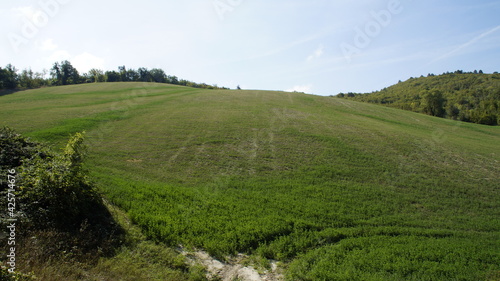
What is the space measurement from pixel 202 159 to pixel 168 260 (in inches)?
438

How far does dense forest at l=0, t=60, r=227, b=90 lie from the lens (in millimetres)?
72781

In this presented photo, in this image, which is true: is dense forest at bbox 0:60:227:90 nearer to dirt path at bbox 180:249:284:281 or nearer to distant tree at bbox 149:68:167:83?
distant tree at bbox 149:68:167:83

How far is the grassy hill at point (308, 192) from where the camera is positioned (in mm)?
8555

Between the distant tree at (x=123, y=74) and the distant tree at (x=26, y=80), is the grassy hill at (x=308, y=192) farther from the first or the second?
the distant tree at (x=123, y=74)

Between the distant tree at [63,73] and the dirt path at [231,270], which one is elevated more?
the distant tree at [63,73]

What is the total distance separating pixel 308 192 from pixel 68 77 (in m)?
121

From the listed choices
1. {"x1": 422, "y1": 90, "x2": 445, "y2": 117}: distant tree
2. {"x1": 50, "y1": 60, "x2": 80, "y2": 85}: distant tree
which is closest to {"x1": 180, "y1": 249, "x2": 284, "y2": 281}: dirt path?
{"x1": 422, "y1": 90, "x2": 445, "y2": 117}: distant tree

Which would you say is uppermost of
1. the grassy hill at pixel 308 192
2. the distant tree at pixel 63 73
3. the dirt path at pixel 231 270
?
the distant tree at pixel 63 73

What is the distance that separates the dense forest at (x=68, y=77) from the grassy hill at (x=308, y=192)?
63590 mm

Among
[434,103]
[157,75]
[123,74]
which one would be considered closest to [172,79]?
[157,75]

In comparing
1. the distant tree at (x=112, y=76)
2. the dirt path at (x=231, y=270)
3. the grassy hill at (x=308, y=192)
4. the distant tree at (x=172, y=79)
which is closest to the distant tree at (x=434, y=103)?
the grassy hill at (x=308, y=192)

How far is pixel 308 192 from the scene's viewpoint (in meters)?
13.5

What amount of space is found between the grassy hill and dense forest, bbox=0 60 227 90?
63.6 metres

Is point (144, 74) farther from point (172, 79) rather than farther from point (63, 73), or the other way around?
point (63, 73)
